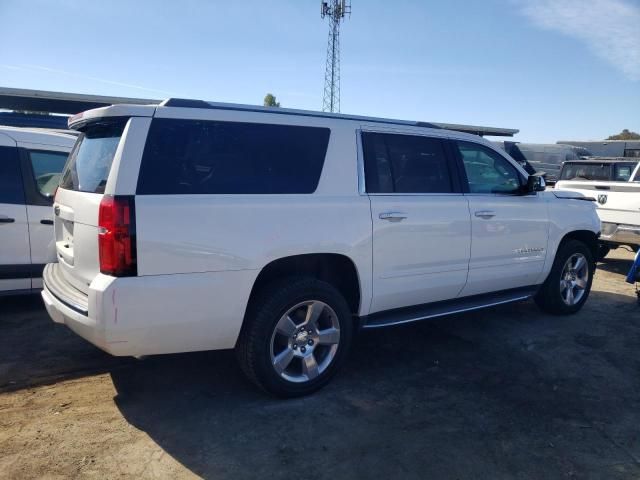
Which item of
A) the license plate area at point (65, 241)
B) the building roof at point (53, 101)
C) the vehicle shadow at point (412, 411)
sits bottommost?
the vehicle shadow at point (412, 411)

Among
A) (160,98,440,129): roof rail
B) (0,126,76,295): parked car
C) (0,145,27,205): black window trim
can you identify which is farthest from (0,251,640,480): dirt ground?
(160,98,440,129): roof rail

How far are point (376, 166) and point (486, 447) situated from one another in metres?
2.10

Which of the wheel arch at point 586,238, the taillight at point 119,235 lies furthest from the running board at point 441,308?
the taillight at point 119,235

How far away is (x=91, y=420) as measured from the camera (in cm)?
329

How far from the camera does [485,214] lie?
4.61 metres

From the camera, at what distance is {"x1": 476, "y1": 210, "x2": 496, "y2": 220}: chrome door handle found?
4.56 metres

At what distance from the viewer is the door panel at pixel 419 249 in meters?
3.90

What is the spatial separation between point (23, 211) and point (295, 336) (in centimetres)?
322

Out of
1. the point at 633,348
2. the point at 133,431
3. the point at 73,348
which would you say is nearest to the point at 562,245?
the point at 633,348

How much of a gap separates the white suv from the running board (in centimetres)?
2

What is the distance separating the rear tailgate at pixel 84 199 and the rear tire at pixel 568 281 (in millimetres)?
4538

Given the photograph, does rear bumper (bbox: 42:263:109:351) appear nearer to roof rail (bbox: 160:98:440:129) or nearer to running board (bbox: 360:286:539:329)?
roof rail (bbox: 160:98:440:129)

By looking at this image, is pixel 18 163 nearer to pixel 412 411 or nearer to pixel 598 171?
pixel 412 411

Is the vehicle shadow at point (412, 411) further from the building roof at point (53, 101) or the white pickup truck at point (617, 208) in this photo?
the building roof at point (53, 101)
